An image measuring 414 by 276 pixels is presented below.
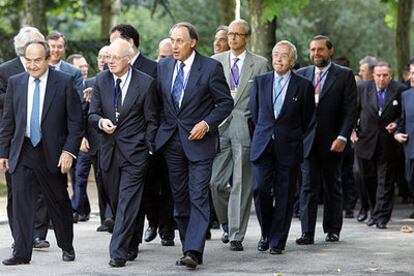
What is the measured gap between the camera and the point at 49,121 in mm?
12711

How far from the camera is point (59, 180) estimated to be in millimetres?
12820

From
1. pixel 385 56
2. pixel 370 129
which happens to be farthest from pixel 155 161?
pixel 385 56

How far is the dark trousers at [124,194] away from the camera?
12656 millimetres

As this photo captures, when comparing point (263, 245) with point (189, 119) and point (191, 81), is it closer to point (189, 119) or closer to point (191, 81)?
point (189, 119)

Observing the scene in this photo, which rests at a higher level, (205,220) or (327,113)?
(327,113)

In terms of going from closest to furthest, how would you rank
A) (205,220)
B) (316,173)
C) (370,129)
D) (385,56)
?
(205,220) < (316,173) < (370,129) < (385,56)

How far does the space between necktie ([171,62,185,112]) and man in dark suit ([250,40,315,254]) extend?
1.41 m

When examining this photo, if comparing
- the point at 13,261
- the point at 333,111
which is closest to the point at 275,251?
the point at 333,111

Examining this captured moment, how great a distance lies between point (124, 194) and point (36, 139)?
1001 mm

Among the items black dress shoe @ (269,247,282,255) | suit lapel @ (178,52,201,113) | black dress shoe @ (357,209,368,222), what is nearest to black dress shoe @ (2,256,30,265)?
suit lapel @ (178,52,201,113)

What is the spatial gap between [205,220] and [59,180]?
1.48 meters

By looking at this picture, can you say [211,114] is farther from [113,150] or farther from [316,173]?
[316,173]

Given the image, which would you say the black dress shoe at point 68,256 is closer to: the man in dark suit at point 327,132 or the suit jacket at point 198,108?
the suit jacket at point 198,108

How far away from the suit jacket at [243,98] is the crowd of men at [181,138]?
1 centimetres
